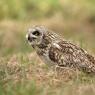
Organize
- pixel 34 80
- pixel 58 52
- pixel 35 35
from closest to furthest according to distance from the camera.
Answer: pixel 34 80, pixel 58 52, pixel 35 35

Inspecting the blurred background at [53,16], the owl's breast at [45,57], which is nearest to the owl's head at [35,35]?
the owl's breast at [45,57]

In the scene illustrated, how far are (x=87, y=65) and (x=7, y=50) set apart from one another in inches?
141

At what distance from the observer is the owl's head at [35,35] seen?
38.9 ft

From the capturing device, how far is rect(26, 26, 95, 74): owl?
1163 centimetres

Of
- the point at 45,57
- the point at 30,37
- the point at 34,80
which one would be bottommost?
the point at 34,80

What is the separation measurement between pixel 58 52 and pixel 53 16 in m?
12.2

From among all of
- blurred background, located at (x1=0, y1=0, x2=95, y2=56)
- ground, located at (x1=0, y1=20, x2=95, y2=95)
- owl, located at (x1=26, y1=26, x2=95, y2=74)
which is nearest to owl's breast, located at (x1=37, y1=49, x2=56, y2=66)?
owl, located at (x1=26, y1=26, x2=95, y2=74)

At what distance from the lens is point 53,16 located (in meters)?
24.0

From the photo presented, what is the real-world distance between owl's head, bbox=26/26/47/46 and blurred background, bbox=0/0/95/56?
9110 mm

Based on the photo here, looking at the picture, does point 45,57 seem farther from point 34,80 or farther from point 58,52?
point 34,80

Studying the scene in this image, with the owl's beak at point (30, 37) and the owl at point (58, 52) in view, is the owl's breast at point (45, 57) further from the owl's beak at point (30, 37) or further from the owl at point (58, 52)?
the owl's beak at point (30, 37)

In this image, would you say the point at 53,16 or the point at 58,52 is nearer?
the point at 58,52

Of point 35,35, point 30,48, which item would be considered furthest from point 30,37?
point 30,48

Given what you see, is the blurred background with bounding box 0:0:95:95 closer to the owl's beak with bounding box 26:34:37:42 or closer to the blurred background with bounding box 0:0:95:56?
the blurred background with bounding box 0:0:95:56
